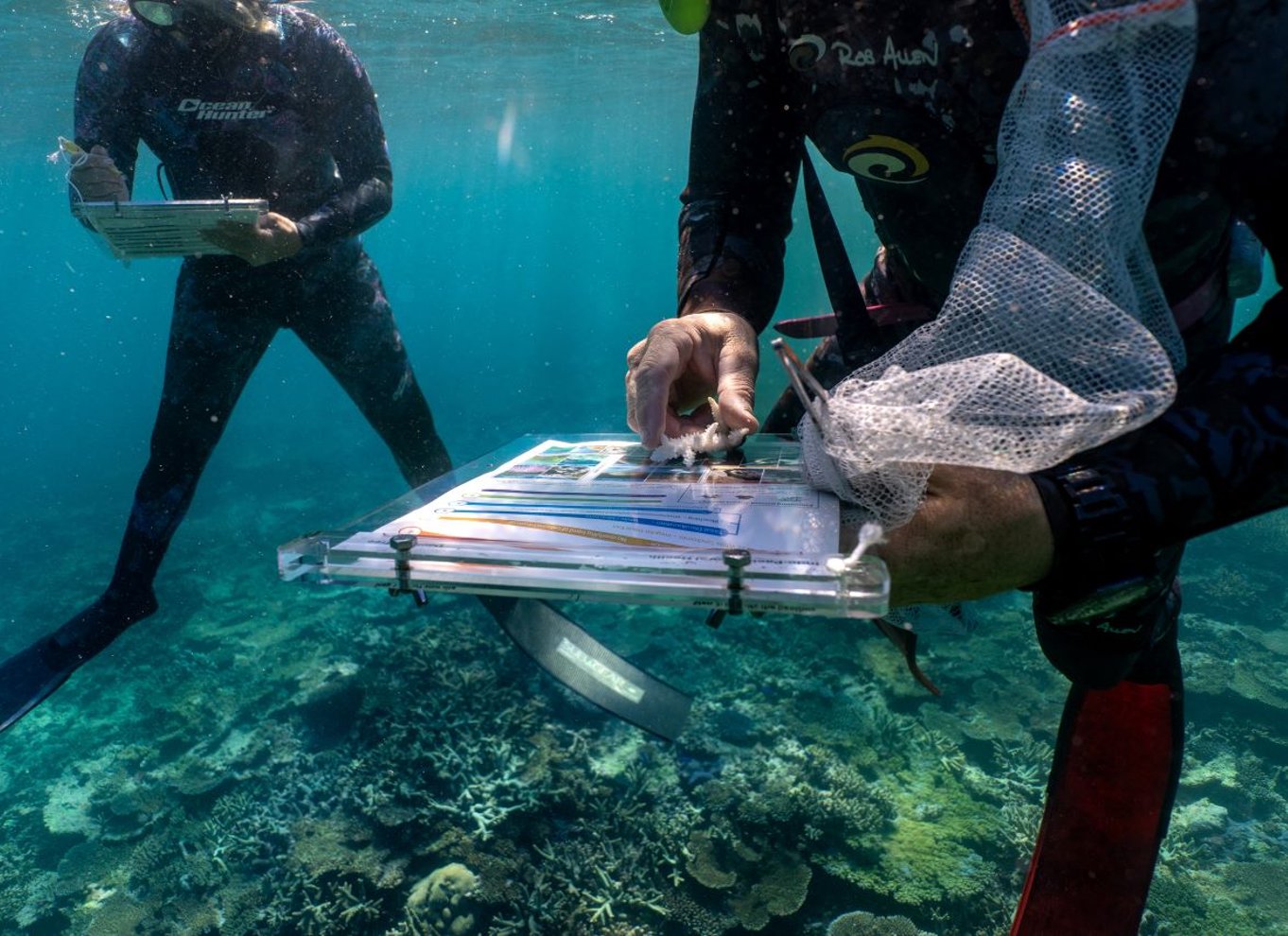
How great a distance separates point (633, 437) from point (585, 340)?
44982mm

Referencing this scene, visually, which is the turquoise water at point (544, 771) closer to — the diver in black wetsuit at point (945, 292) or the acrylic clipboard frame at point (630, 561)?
the diver in black wetsuit at point (945, 292)

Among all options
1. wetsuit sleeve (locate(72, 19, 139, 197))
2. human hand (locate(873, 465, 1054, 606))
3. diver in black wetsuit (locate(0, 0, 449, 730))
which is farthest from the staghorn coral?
wetsuit sleeve (locate(72, 19, 139, 197))

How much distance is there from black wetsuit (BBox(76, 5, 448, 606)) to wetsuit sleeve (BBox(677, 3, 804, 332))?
317 centimetres

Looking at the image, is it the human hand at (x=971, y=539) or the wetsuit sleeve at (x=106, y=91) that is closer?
the human hand at (x=971, y=539)

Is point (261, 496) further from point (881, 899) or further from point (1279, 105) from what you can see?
point (1279, 105)

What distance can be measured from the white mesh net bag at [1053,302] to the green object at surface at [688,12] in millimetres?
976

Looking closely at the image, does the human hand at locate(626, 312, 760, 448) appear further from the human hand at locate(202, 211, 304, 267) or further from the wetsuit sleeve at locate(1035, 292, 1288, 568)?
the human hand at locate(202, 211, 304, 267)

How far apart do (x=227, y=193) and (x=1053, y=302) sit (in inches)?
210

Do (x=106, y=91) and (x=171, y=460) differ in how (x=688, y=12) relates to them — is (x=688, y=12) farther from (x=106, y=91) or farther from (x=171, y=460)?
(x=106, y=91)

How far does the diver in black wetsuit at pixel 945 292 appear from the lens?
1043mm

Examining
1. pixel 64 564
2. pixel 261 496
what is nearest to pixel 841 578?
pixel 64 564

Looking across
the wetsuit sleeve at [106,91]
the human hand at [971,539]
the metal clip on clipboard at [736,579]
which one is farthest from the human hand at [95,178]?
the human hand at [971,539]

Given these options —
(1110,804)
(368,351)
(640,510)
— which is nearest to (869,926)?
(1110,804)

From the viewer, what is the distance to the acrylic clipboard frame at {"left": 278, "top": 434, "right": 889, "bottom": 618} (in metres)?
1.05
